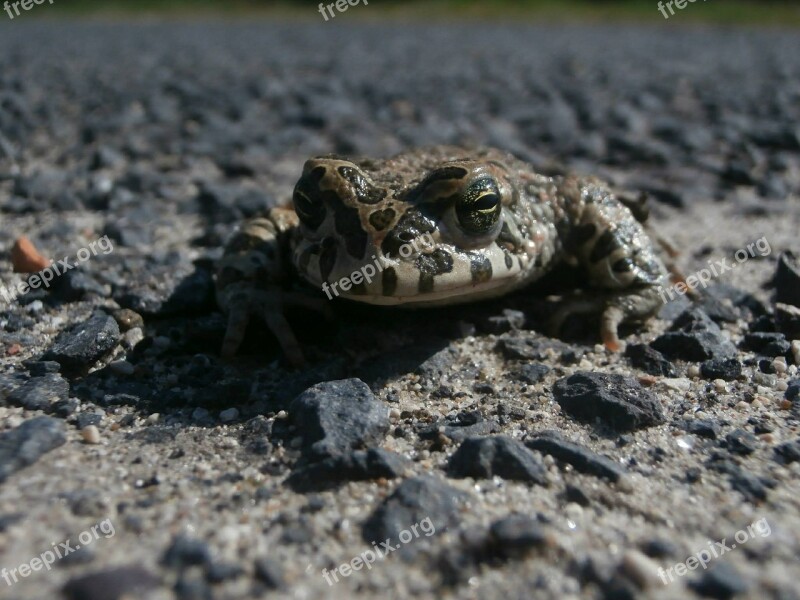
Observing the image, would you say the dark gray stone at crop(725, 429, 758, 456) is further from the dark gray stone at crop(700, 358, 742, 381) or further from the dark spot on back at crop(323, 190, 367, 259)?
the dark spot on back at crop(323, 190, 367, 259)

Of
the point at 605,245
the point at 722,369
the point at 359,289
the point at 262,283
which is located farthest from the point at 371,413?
the point at 605,245

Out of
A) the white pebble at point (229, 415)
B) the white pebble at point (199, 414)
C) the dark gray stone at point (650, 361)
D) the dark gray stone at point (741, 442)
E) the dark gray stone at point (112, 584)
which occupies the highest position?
the white pebble at point (199, 414)

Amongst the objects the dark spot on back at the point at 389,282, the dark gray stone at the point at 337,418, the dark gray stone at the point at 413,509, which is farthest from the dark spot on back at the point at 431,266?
the dark gray stone at the point at 413,509

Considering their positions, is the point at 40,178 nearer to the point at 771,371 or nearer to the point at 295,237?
the point at 295,237

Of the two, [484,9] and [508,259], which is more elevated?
[484,9]

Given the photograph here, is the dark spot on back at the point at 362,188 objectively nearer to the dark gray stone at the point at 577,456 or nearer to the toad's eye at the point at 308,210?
the toad's eye at the point at 308,210

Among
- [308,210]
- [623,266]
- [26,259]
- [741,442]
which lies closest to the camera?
[741,442]

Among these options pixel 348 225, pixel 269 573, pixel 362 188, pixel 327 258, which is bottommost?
pixel 269 573

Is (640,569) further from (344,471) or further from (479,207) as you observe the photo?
(479,207)
